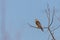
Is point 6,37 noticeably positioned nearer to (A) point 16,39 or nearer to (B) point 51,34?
(A) point 16,39

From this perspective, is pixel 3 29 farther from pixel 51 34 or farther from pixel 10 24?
pixel 51 34

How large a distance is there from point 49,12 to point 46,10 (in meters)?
0.01

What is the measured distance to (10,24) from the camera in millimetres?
335

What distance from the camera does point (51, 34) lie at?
320 mm

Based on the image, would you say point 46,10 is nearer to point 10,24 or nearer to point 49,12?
point 49,12

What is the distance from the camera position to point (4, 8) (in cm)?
31

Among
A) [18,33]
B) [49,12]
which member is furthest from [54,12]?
[18,33]

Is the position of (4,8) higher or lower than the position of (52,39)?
higher

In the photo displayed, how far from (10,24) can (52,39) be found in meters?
0.17

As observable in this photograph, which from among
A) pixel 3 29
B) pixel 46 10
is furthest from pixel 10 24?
pixel 46 10

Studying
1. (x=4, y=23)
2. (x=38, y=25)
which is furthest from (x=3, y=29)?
(x=38, y=25)

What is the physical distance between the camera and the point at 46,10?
0.33 meters

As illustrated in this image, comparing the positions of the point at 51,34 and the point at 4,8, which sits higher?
the point at 4,8

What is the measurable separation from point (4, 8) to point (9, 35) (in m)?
0.10
